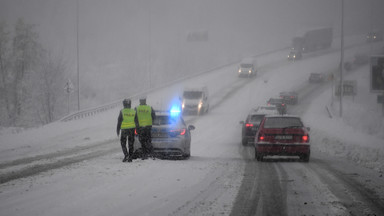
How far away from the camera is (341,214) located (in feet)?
26.2

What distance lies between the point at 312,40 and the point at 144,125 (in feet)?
254

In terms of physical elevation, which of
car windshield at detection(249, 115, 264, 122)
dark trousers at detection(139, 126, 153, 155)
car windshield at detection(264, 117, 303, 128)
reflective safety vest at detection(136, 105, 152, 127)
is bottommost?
dark trousers at detection(139, 126, 153, 155)

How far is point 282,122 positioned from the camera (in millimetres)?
16844

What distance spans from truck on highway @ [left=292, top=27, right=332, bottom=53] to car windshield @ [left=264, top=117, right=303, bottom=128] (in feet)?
235

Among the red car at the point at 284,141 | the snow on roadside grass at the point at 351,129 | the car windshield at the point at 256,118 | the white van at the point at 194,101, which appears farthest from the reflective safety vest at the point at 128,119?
the white van at the point at 194,101

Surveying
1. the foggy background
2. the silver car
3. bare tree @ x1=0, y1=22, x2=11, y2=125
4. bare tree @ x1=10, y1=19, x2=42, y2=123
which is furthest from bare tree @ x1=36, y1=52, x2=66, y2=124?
the silver car

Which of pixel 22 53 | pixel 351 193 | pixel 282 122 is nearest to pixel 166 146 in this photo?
pixel 282 122

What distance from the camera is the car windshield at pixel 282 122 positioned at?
16641 millimetres

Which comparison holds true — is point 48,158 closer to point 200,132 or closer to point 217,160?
point 217,160

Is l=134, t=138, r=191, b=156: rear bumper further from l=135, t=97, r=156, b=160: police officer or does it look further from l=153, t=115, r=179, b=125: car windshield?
l=153, t=115, r=179, b=125: car windshield

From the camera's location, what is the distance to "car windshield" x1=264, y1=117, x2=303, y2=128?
16641 millimetres

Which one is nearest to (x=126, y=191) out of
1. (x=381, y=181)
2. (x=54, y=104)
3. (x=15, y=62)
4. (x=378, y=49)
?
(x=381, y=181)

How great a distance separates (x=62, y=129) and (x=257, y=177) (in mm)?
20565

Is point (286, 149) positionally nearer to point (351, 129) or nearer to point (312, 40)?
point (351, 129)
